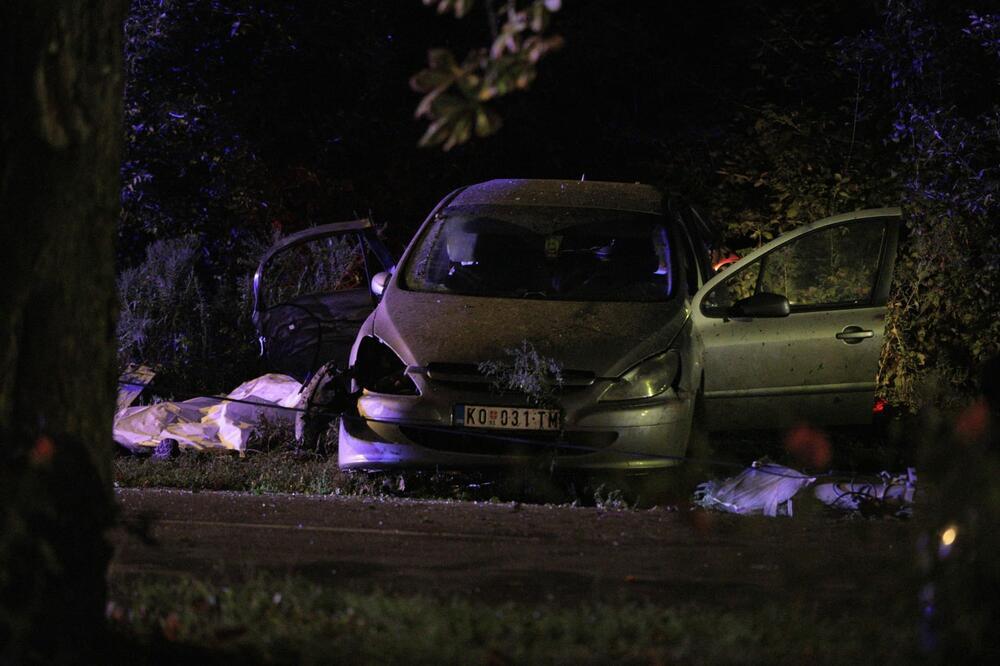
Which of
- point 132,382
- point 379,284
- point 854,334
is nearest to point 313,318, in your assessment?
point 132,382

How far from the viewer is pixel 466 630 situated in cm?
473

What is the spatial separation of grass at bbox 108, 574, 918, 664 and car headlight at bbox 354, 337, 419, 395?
297 centimetres

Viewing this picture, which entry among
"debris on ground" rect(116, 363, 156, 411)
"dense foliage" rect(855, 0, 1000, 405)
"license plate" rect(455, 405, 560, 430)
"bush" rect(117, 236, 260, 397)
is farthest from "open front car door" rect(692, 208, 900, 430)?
"bush" rect(117, 236, 260, 397)

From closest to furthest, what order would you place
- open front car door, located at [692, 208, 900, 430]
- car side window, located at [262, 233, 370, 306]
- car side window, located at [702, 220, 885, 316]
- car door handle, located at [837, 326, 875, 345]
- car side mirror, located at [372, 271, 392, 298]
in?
open front car door, located at [692, 208, 900, 430] → car door handle, located at [837, 326, 875, 345] → car side mirror, located at [372, 271, 392, 298] → car side window, located at [702, 220, 885, 316] → car side window, located at [262, 233, 370, 306]

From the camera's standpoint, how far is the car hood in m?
8.29

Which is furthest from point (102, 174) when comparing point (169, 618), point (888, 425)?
point (888, 425)

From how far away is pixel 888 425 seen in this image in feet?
37.7

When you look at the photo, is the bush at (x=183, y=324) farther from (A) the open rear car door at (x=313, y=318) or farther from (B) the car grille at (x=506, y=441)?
(B) the car grille at (x=506, y=441)

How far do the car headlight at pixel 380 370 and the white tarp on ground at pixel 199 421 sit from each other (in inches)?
66.7

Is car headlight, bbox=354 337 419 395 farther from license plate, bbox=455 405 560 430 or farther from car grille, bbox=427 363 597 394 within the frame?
license plate, bbox=455 405 560 430

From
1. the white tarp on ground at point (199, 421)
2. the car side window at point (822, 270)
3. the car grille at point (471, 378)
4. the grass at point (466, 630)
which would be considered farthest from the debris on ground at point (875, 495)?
the car side window at point (822, 270)

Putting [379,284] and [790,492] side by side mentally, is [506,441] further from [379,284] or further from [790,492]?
[379,284]

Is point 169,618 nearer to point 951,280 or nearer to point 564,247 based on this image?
point 564,247

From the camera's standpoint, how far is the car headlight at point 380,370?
27.4ft
